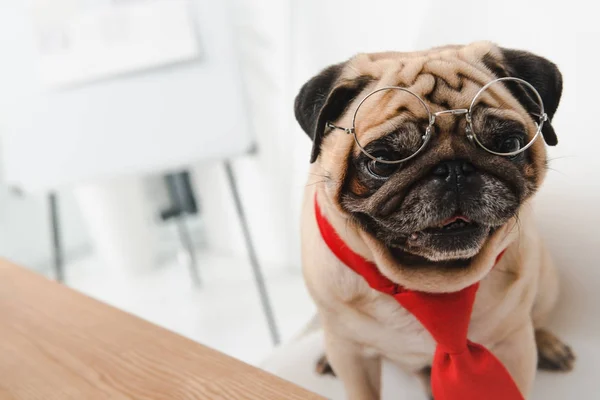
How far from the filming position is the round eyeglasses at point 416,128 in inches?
29.9

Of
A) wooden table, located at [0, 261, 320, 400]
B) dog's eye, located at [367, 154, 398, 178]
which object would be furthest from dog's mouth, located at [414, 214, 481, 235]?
wooden table, located at [0, 261, 320, 400]

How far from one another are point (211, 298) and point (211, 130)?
3.26 ft

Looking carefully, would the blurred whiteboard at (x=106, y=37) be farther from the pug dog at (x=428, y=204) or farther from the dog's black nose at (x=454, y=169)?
the dog's black nose at (x=454, y=169)

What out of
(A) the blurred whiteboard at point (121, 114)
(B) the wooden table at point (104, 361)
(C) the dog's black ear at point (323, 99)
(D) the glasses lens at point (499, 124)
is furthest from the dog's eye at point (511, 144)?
(A) the blurred whiteboard at point (121, 114)

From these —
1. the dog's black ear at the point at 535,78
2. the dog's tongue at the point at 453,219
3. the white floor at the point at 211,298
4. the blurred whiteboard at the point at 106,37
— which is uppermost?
the blurred whiteboard at the point at 106,37

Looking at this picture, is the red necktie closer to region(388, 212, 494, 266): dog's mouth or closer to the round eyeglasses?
region(388, 212, 494, 266): dog's mouth

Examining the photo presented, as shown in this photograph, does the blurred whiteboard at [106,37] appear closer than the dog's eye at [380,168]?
No

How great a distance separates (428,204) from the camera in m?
0.76

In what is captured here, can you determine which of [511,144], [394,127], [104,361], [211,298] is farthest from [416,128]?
[211,298]

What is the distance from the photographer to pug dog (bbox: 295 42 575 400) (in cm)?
76

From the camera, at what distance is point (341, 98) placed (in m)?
0.89

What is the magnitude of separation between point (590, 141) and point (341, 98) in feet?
1.73

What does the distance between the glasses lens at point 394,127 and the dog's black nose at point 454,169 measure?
0.15 ft

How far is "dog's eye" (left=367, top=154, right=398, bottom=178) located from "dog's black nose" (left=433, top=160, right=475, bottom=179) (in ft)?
0.24
